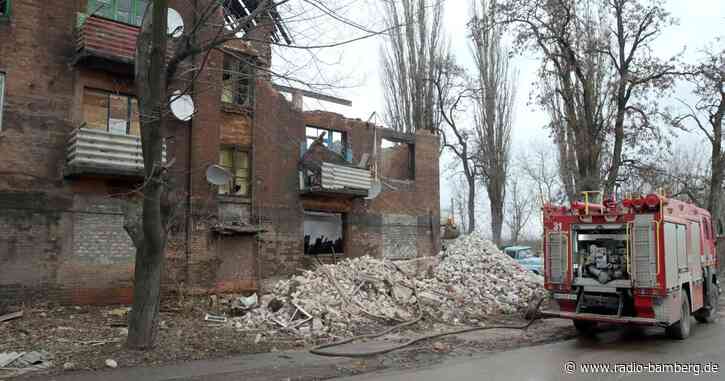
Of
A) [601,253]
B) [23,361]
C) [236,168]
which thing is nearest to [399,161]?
[236,168]

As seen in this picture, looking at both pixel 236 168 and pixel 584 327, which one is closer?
pixel 584 327

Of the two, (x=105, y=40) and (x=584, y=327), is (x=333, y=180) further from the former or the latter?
(x=584, y=327)

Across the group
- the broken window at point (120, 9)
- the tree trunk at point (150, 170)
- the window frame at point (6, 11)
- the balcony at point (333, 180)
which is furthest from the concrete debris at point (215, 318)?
the window frame at point (6, 11)

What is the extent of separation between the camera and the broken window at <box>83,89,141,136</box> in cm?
1498

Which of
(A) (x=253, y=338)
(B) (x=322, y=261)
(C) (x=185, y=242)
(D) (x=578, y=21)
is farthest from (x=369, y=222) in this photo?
(D) (x=578, y=21)

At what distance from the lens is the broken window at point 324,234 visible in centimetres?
2073

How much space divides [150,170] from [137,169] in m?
4.99

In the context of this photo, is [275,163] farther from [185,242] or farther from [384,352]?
[384,352]

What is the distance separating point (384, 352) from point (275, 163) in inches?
374

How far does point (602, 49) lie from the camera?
78.2 feet

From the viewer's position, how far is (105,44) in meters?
14.3

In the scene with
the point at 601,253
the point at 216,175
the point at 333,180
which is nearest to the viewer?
the point at 601,253

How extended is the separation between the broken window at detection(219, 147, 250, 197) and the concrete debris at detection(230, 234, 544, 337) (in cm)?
332

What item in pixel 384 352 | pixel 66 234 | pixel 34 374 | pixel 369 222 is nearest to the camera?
pixel 34 374
